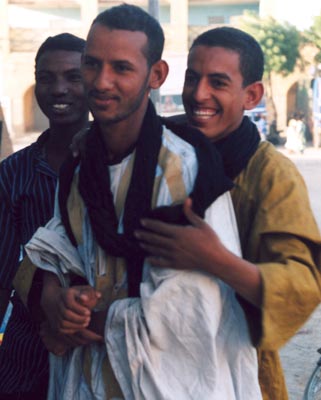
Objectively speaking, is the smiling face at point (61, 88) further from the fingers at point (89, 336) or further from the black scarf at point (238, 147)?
the fingers at point (89, 336)

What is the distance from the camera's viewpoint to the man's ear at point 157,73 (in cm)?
182

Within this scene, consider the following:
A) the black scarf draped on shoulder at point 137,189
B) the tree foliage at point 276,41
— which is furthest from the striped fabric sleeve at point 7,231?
the tree foliage at point 276,41

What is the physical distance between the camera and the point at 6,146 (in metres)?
16.2

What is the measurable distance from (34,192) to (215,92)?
28.3 inches

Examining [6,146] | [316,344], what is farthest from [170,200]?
[6,146]

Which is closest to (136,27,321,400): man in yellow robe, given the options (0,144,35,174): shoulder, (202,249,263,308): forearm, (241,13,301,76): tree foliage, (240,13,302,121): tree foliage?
(202,249,263,308): forearm

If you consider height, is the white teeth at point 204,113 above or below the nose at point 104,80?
below

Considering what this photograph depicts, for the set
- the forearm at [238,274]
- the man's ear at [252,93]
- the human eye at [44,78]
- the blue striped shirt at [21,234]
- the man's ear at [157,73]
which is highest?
the man's ear at [157,73]

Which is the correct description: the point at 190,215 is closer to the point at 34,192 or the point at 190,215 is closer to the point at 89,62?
the point at 89,62

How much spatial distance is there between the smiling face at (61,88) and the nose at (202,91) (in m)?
0.63

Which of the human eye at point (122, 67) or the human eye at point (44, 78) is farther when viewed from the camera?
the human eye at point (44, 78)

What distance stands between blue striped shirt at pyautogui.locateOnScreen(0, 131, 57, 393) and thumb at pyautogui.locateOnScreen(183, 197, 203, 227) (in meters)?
0.89

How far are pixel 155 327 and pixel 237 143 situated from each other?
55 cm

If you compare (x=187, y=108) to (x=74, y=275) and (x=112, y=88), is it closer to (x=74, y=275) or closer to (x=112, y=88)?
(x=112, y=88)
